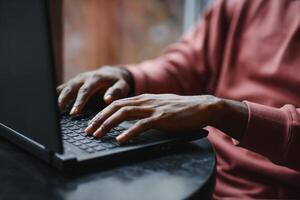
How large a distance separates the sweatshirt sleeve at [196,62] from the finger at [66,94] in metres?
0.28

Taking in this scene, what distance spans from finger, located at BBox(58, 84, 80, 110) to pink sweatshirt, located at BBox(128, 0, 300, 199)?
8.5 inches

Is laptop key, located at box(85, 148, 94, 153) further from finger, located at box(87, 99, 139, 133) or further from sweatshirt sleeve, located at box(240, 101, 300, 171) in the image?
sweatshirt sleeve, located at box(240, 101, 300, 171)

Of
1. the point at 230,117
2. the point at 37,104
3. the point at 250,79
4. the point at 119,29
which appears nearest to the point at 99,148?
the point at 37,104

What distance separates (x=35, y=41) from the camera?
545 millimetres

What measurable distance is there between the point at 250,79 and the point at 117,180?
617 millimetres

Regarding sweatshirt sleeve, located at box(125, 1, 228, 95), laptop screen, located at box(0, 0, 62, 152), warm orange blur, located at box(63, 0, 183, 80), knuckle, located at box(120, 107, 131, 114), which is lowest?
warm orange blur, located at box(63, 0, 183, 80)

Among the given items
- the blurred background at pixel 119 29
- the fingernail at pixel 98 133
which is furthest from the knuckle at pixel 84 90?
the blurred background at pixel 119 29

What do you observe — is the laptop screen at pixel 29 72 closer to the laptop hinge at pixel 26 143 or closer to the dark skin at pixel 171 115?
the laptop hinge at pixel 26 143

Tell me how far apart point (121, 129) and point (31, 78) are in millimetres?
236

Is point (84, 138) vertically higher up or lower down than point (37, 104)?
lower down

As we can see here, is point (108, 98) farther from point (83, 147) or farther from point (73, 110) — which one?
point (83, 147)

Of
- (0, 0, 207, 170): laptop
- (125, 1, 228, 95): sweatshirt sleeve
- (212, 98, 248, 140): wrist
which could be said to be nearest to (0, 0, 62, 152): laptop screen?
(0, 0, 207, 170): laptop

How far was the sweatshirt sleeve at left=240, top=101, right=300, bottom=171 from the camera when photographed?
0.78 metres

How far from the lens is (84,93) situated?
0.91 m
